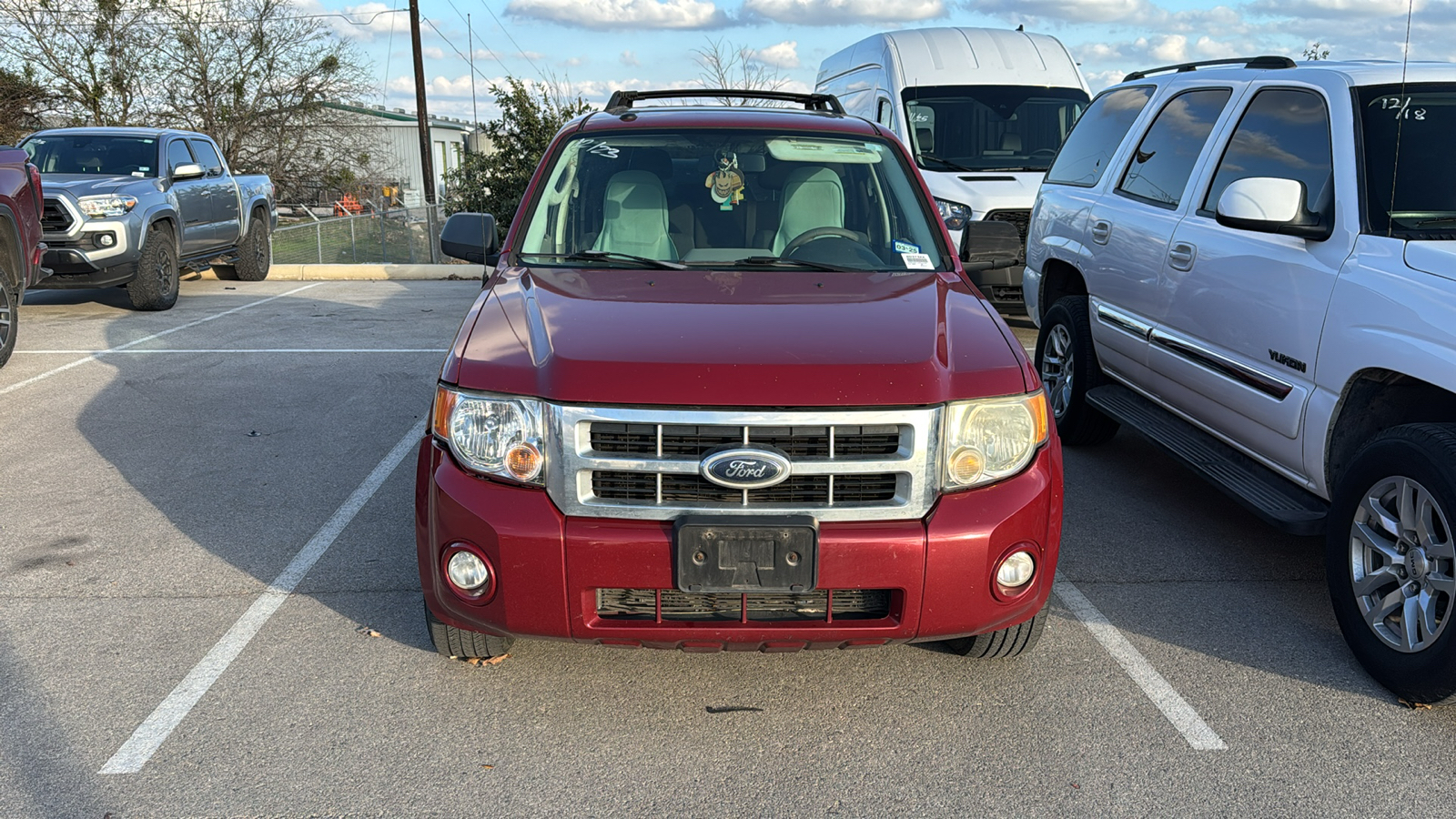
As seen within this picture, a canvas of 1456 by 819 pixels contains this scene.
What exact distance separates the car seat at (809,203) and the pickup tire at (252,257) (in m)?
11.8

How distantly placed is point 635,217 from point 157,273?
906 cm

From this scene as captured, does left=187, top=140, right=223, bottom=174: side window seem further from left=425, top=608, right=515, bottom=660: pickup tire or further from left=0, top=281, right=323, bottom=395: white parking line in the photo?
left=425, top=608, right=515, bottom=660: pickup tire

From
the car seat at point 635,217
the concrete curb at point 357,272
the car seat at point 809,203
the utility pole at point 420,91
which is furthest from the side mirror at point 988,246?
the utility pole at point 420,91

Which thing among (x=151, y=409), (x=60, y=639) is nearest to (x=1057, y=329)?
(x=60, y=639)

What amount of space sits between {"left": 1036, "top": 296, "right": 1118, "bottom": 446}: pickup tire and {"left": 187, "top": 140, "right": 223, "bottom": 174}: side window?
413 inches

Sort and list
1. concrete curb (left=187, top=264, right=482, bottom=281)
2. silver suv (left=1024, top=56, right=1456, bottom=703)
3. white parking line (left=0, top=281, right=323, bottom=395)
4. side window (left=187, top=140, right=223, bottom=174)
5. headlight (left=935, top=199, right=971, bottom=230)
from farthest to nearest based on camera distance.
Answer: concrete curb (left=187, top=264, right=482, bottom=281), side window (left=187, top=140, right=223, bottom=174), headlight (left=935, top=199, right=971, bottom=230), white parking line (left=0, top=281, right=323, bottom=395), silver suv (left=1024, top=56, right=1456, bottom=703)

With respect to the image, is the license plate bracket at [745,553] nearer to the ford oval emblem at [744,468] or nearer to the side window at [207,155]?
the ford oval emblem at [744,468]

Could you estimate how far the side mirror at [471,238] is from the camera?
4.94m

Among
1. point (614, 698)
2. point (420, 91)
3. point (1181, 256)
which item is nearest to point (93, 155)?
point (614, 698)

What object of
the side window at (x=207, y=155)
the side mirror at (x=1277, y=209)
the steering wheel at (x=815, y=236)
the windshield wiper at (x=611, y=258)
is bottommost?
the windshield wiper at (x=611, y=258)

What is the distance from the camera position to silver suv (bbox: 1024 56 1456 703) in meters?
3.50

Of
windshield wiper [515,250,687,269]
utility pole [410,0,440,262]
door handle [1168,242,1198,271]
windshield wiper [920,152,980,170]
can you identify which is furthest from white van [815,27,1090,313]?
utility pole [410,0,440,262]

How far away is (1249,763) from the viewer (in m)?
3.21

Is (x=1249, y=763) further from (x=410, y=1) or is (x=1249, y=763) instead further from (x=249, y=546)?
(x=410, y=1)
